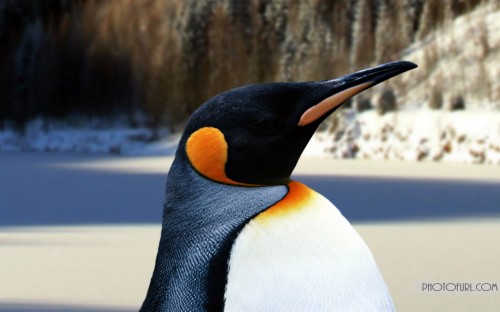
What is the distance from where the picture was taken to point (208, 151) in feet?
3.64

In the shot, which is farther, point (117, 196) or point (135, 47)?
point (135, 47)

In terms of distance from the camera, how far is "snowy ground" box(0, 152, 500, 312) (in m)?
2.96

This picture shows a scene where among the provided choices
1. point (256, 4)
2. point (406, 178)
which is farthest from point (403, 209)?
point (256, 4)

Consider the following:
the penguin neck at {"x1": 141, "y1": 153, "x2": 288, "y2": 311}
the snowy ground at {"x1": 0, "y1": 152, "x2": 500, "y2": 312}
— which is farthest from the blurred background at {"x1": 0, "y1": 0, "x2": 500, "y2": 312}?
the penguin neck at {"x1": 141, "y1": 153, "x2": 288, "y2": 311}

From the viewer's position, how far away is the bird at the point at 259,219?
111 centimetres

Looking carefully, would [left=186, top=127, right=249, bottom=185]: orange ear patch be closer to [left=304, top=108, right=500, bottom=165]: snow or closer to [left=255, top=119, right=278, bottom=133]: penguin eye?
[left=255, top=119, right=278, bottom=133]: penguin eye

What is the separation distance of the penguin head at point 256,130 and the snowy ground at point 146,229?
1639mm

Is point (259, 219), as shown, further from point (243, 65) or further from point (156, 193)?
point (243, 65)

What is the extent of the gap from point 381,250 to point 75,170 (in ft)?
17.2

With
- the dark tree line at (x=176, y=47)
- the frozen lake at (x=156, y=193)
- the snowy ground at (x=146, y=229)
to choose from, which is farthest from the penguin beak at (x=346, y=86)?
the dark tree line at (x=176, y=47)

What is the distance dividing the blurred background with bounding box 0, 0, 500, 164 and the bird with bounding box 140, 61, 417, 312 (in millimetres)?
8304

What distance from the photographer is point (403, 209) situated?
5.34m

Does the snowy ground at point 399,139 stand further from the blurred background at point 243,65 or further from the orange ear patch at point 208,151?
the orange ear patch at point 208,151

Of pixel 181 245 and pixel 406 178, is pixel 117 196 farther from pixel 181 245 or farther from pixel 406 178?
pixel 181 245
